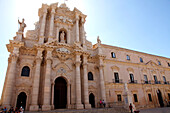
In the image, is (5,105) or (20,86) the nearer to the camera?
(5,105)

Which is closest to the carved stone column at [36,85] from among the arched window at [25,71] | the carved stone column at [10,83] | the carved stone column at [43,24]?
the arched window at [25,71]

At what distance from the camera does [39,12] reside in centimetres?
2198

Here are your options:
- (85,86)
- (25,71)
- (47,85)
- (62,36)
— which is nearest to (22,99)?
(47,85)

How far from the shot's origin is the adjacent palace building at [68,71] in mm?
15484

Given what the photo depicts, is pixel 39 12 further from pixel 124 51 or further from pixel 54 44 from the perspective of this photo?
pixel 124 51

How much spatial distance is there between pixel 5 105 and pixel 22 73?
4164 mm

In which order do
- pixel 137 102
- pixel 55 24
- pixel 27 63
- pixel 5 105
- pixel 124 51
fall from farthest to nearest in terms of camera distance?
pixel 124 51 → pixel 137 102 → pixel 55 24 → pixel 27 63 → pixel 5 105

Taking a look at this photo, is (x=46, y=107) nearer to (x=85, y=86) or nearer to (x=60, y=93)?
(x=60, y=93)

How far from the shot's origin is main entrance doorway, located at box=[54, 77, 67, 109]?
17094mm

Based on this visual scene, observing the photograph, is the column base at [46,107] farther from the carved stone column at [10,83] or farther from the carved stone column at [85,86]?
the carved stone column at [85,86]

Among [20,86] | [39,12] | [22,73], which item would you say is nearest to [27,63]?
[22,73]

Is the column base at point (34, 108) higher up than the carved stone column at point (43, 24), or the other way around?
the carved stone column at point (43, 24)

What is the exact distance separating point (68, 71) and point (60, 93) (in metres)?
3.25

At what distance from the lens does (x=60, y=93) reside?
17672 millimetres
